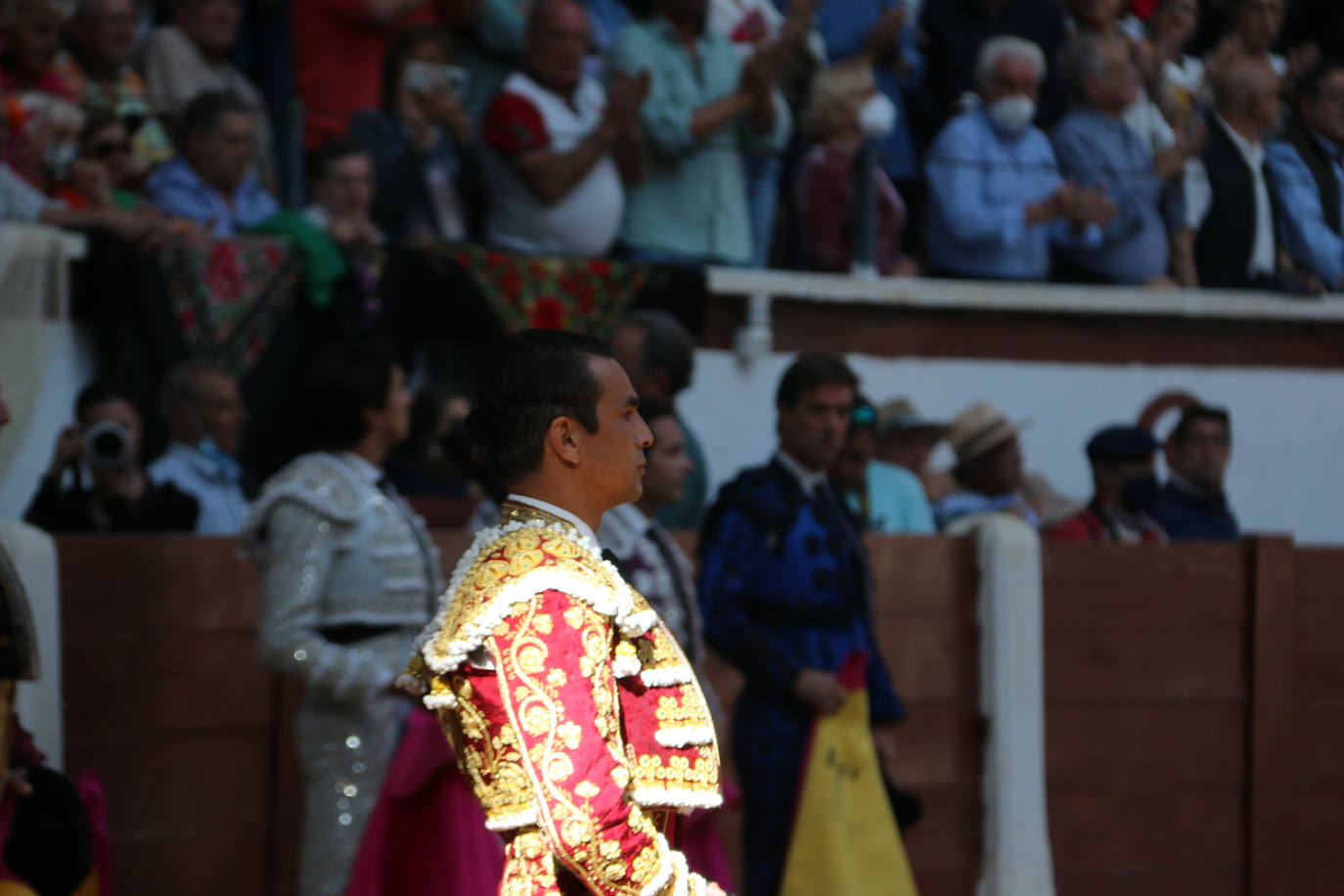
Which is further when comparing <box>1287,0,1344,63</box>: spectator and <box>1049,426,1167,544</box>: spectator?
<box>1287,0,1344,63</box>: spectator

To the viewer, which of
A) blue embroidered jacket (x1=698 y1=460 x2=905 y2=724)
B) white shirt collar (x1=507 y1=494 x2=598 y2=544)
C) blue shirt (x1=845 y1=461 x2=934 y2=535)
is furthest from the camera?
blue shirt (x1=845 y1=461 x2=934 y2=535)

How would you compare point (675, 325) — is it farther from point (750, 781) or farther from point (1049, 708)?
point (1049, 708)

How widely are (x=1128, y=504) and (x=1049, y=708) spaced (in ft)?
2.26

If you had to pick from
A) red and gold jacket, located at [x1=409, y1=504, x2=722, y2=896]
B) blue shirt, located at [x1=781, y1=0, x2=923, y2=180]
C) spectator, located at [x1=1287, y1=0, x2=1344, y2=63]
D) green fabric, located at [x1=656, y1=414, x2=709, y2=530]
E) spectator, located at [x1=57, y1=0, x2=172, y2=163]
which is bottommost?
red and gold jacket, located at [x1=409, y1=504, x2=722, y2=896]

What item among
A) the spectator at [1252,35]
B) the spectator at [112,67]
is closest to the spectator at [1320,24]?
the spectator at [1252,35]

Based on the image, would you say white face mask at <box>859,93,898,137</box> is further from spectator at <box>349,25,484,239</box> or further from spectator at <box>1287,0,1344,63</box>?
spectator at <box>1287,0,1344,63</box>

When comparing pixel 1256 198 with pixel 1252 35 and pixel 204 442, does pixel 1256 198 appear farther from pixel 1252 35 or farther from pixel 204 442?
pixel 204 442

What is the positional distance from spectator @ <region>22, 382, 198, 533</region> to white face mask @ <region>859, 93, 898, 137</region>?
3.28 m

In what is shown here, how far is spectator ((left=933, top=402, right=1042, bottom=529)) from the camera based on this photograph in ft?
20.0

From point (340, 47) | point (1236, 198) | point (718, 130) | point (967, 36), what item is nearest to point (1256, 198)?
point (1236, 198)

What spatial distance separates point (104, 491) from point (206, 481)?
0.35 metres

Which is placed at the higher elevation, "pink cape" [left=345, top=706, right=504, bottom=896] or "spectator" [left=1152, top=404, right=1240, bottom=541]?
"spectator" [left=1152, top=404, right=1240, bottom=541]

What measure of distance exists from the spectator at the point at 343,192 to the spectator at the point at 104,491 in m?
1.11

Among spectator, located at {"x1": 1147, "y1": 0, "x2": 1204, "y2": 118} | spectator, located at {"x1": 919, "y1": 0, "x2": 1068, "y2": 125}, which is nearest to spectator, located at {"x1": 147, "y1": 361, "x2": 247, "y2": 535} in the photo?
spectator, located at {"x1": 919, "y1": 0, "x2": 1068, "y2": 125}
